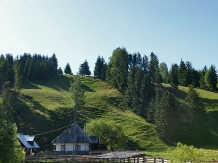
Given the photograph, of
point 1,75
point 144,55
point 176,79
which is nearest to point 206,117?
point 176,79

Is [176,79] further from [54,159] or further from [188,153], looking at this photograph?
[188,153]

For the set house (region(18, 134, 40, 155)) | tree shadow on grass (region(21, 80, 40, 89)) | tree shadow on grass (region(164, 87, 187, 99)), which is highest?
tree shadow on grass (region(21, 80, 40, 89))

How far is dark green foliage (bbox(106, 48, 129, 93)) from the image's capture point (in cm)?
13086

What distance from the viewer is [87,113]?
103m

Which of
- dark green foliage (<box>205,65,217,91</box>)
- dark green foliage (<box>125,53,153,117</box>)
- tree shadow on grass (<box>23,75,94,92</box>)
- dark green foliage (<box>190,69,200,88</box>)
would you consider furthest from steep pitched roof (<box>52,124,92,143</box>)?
dark green foliage (<box>190,69,200,88</box>)

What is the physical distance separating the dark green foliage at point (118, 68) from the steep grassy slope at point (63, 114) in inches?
168

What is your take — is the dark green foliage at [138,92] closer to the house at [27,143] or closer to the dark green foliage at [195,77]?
the dark green foliage at [195,77]

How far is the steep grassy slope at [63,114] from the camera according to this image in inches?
3383

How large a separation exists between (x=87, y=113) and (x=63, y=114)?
8364 mm

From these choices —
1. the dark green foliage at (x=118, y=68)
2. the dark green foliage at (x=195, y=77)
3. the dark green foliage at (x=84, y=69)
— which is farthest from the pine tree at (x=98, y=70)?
the dark green foliage at (x=195, y=77)

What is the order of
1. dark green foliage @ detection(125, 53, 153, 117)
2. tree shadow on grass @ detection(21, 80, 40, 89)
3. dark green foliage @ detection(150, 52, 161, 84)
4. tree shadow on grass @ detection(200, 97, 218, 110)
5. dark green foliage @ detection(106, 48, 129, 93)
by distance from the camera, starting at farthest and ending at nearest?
tree shadow on grass @ detection(21, 80, 40, 89)
dark green foliage @ detection(106, 48, 129, 93)
dark green foliage @ detection(150, 52, 161, 84)
dark green foliage @ detection(125, 53, 153, 117)
tree shadow on grass @ detection(200, 97, 218, 110)

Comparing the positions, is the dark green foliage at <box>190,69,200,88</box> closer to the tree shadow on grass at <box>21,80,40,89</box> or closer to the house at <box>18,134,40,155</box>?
Result: the tree shadow on grass at <box>21,80,40,89</box>

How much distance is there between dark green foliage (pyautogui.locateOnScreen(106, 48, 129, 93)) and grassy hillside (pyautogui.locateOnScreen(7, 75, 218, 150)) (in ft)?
12.9

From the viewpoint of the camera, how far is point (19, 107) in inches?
4045
